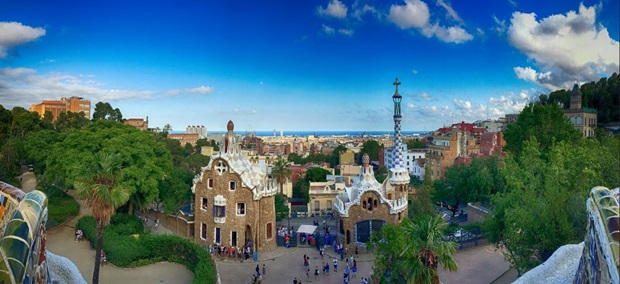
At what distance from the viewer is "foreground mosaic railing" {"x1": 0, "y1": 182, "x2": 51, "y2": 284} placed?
6.51 metres

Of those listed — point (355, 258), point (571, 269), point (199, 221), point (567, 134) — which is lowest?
point (355, 258)

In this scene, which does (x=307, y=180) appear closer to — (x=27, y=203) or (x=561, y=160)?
(x=561, y=160)

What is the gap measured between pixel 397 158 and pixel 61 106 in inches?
A: 2239

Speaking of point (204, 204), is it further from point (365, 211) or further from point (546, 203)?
point (546, 203)

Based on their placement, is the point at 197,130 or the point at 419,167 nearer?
the point at 419,167

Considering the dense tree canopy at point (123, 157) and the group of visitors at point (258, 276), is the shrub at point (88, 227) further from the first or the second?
the group of visitors at point (258, 276)

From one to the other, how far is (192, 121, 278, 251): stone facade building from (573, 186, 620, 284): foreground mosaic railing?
66.9 ft

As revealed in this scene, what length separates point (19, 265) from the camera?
6.57m

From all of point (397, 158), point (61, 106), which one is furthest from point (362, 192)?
point (61, 106)

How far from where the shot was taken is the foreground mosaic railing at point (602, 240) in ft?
21.1

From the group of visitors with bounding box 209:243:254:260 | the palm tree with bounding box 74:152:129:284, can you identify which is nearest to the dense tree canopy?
the group of visitors with bounding box 209:243:254:260

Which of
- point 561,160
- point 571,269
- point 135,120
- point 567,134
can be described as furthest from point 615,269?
point 135,120

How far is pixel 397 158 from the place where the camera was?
30.3 m

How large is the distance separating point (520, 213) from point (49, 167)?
28451 millimetres
